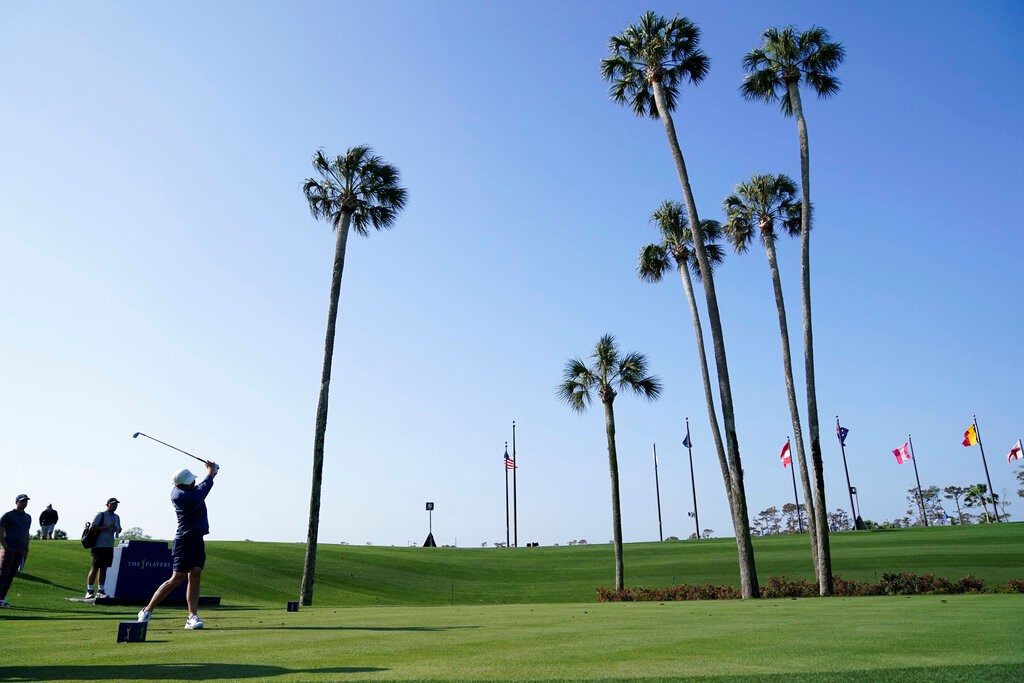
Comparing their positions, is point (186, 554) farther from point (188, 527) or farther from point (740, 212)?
point (740, 212)

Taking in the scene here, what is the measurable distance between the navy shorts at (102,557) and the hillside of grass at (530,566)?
498 inches

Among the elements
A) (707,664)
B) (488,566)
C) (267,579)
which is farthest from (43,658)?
(488,566)

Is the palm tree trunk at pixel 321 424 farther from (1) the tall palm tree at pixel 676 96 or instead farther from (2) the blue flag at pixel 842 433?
(2) the blue flag at pixel 842 433

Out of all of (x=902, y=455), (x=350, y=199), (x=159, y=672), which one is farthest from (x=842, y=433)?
(x=159, y=672)

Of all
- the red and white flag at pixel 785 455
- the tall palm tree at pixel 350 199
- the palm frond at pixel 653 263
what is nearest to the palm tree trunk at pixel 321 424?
the tall palm tree at pixel 350 199

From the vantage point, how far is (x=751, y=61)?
31469 mm

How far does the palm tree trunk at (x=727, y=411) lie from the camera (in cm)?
2619

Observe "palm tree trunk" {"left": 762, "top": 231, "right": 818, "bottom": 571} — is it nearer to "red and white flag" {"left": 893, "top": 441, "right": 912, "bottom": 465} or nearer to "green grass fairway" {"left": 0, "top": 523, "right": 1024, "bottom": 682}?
"green grass fairway" {"left": 0, "top": 523, "right": 1024, "bottom": 682}

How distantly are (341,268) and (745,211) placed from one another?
18625 millimetres

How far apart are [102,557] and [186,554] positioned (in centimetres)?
941

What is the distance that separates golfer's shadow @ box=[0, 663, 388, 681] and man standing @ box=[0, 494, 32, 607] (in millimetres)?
9533

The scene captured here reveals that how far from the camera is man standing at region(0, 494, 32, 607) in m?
13.1

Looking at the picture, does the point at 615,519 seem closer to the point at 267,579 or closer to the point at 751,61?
the point at 267,579

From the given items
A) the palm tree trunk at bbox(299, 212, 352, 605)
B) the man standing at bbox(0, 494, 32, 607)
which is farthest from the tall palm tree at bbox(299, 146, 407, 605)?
the man standing at bbox(0, 494, 32, 607)
